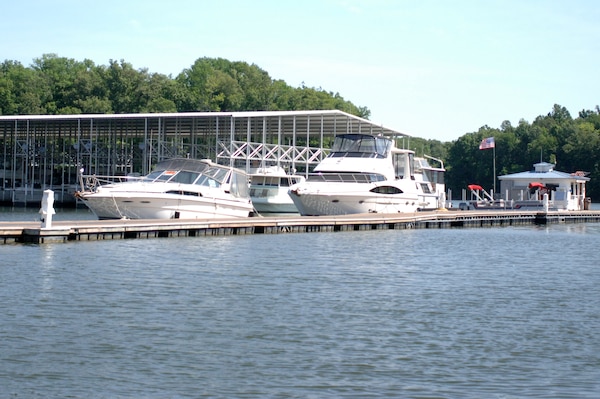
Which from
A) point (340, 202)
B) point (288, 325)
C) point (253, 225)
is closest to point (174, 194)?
point (253, 225)

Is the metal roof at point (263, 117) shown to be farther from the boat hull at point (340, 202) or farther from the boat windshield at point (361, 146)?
the boat hull at point (340, 202)

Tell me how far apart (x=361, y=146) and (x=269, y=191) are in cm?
776

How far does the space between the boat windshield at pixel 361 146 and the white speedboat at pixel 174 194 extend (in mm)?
8901

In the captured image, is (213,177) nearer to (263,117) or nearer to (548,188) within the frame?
(263,117)

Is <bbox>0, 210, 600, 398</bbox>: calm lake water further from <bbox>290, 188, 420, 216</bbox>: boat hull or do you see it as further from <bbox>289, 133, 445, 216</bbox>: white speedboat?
<bbox>289, 133, 445, 216</bbox>: white speedboat

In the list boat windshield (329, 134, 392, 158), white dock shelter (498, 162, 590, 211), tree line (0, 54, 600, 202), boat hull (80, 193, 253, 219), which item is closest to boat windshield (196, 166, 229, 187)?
boat hull (80, 193, 253, 219)

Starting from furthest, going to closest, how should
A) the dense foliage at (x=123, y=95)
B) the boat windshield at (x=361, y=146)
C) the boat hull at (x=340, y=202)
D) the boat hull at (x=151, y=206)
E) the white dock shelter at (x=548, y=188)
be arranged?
the dense foliage at (x=123, y=95) < the white dock shelter at (x=548, y=188) < the boat windshield at (x=361, y=146) < the boat hull at (x=340, y=202) < the boat hull at (x=151, y=206)

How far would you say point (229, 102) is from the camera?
11175cm

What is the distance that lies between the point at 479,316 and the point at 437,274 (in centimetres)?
765

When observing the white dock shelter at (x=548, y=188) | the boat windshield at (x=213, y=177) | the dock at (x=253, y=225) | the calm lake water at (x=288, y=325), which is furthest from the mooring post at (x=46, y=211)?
the white dock shelter at (x=548, y=188)

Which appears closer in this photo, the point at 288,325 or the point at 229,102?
the point at 288,325

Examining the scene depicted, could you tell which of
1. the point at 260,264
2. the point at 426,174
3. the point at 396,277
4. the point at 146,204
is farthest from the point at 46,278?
the point at 426,174

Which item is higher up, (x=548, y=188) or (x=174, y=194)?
(x=548, y=188)

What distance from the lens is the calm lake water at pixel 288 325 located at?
540 inches
